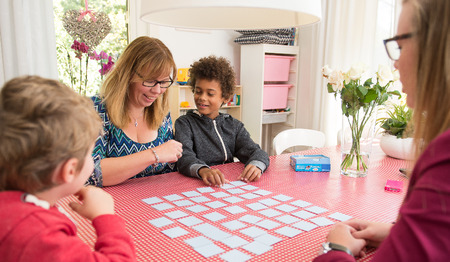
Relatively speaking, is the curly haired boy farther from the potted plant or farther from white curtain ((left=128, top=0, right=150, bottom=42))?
white curtain ((left=128, top=0, right=150, bottom=42))

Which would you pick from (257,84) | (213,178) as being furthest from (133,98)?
(257,84)

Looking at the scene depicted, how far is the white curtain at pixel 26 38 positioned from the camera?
239cm

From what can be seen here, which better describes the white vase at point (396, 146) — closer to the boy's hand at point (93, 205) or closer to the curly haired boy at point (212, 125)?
the curly haired boy at point (212, 125)

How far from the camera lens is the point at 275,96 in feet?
13.0

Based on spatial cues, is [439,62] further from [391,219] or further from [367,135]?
[367,135]

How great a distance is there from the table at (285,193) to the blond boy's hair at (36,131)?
0.36 metres

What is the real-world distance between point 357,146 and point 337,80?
34 centimetres

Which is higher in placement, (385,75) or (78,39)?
(78,39)

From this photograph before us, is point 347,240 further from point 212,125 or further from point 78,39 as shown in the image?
point 78,39

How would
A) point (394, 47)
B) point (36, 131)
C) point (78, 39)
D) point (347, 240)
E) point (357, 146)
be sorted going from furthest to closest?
point (78, 39) < point (357, 146) < point (347, 240) < point (394, 47) < point (36, 131)

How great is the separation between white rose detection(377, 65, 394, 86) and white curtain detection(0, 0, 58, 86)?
91.2 inches

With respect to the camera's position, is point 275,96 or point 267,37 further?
point 275,96

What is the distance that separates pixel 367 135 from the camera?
1.63 meters

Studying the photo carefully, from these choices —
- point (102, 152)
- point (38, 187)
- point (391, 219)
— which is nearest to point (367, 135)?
point (391, 219)
